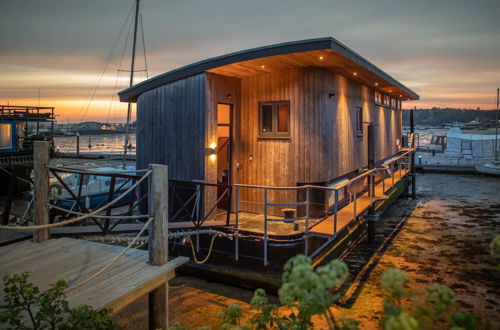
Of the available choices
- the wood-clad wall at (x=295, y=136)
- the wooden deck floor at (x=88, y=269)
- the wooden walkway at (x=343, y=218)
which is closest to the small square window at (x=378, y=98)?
the wooden walkway at (x=343, y=218)

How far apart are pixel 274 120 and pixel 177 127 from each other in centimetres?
302

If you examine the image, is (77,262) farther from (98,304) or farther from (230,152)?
(230,152)

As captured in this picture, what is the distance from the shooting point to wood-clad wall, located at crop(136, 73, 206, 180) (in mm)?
10492

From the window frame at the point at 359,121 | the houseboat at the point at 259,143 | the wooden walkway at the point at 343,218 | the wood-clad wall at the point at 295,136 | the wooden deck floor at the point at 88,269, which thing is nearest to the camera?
the wooden deck floor at the point at 88,269

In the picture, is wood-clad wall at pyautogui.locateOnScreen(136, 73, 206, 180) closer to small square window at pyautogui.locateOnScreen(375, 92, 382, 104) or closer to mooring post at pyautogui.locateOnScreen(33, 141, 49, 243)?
mooring post at pyautogui.locateOnScreen(33, 141, 49, 243)

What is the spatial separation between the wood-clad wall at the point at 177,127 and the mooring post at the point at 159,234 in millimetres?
5216

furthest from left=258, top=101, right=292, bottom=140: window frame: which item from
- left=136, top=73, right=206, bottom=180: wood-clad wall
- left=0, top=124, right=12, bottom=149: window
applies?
left=0, top=124, right=12, bottom=149: window

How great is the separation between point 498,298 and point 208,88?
Answer: 30.2ft

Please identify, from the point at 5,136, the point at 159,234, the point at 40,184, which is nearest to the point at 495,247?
the point at 159,234

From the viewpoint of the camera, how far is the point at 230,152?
38.0 ft

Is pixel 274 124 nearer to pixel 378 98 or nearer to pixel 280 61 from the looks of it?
pixel 280 61

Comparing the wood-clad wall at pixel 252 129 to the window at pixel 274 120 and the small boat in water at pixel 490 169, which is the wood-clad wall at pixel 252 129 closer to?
the window at pixel 274 120

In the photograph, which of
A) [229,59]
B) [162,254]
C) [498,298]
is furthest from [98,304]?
[498,298]

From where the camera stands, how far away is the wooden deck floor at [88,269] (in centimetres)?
443
